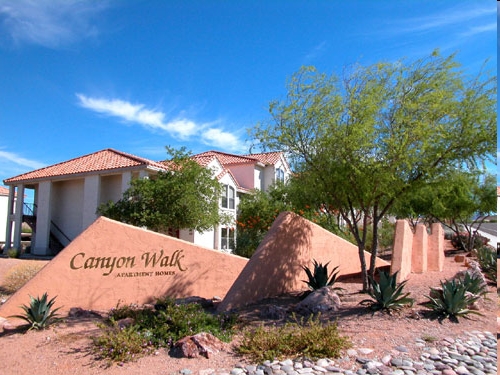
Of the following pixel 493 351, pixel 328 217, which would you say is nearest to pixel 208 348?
pixel 493 351

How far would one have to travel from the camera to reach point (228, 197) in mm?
29188

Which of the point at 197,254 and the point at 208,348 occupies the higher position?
the point at 197,254

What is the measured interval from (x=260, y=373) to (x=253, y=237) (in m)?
15.8

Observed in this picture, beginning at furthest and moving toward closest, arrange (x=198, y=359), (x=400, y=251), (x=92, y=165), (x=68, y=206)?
(x=68, y=206) < (x=92, y=165) < (x=400, y=251) < (x=198, y=359)

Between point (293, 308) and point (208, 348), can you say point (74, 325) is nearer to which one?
point (208, 348)

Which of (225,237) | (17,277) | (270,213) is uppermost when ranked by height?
(270,213)

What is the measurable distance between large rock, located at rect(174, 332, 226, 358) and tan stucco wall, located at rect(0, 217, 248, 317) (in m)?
3.87

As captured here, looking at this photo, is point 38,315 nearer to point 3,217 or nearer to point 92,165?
point 92,165

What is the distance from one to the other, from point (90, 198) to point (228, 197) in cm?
873

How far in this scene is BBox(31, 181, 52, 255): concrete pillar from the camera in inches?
1046

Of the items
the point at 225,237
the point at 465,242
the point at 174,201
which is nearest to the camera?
the point at 174,201

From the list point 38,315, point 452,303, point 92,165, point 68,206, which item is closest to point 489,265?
point 452,303

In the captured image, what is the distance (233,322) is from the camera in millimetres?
7871

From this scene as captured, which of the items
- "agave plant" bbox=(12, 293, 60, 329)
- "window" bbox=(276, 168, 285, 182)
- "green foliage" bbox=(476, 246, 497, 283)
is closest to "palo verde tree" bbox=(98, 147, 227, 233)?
"agave plant" bbox=(12, 293, 60, 329)
